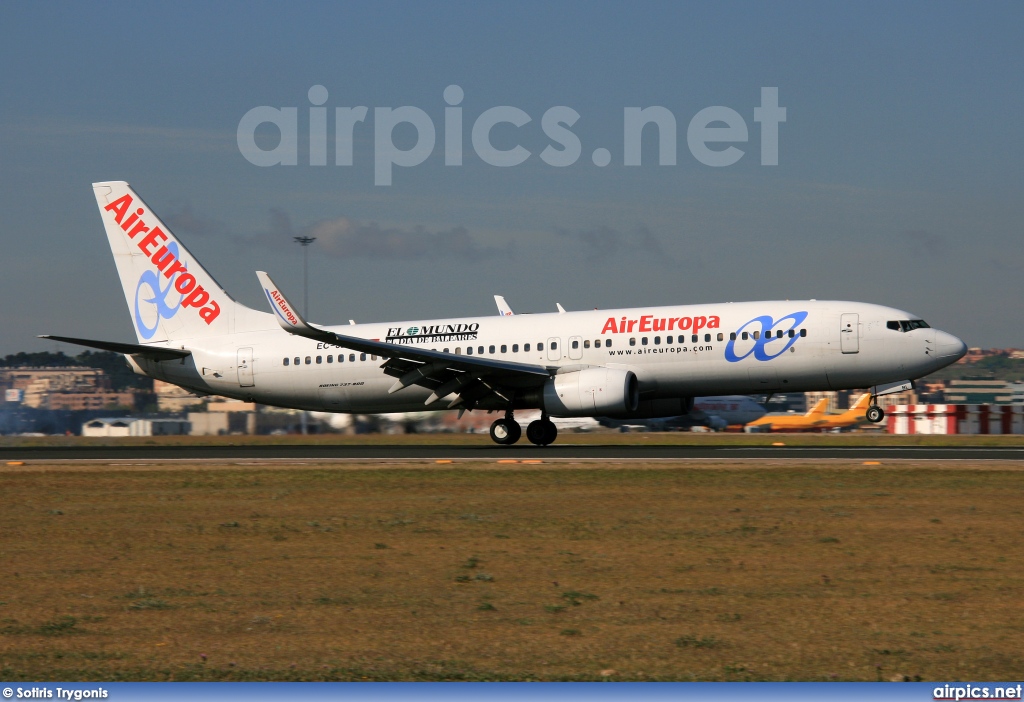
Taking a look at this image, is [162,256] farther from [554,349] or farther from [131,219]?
[554,349]

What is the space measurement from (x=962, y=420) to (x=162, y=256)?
4229 centimetres

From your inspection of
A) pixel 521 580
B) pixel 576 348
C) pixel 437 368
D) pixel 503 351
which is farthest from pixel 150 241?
pixel 521 580

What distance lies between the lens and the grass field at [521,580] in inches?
364

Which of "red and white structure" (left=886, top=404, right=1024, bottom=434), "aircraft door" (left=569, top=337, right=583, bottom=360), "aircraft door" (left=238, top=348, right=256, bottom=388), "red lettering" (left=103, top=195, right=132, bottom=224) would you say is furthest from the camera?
"red and white structure" (left=886, top=404, right=1024, bottom=434)

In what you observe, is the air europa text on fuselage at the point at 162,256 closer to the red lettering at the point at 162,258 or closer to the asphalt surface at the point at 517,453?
the red lettering at the point at 162,258

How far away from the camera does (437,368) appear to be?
34.5 metres

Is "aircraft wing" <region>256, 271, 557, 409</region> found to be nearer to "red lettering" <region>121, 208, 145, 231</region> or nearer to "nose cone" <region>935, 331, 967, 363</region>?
"red lettering" <region>121, 208, 145, 231</region>

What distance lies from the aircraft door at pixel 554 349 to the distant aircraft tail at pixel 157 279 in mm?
11424

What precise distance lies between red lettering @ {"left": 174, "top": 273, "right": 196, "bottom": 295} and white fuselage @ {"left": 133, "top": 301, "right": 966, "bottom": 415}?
1.88 meters

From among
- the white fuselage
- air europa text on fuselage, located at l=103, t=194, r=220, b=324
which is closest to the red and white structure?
the white fuselage

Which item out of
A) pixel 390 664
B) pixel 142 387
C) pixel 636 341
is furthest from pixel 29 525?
pixel 142 387

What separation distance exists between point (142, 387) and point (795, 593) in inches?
1749

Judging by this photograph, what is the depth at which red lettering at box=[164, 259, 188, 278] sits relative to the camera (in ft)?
130

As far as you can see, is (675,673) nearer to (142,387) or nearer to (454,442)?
(454,442)
